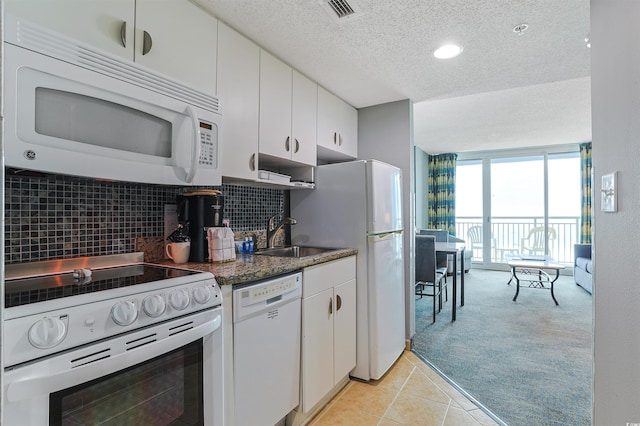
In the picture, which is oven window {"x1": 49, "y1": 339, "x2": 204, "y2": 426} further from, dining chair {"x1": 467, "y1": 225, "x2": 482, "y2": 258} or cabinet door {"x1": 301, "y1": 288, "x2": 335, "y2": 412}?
dining chair {"x1": 467, "y1": 225, "x2": 482, "y2": 258}

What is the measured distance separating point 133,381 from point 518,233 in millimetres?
7303

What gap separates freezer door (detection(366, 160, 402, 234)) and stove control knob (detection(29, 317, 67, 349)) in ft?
5.77

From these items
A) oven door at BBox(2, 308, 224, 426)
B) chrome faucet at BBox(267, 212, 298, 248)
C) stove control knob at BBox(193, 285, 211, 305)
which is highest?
chrome faucet at BBox(267, 212, 298, 248)

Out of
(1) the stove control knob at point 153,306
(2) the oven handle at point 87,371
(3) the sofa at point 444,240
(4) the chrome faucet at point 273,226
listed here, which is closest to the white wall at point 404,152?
(4) the chrome faucet at point 273,226

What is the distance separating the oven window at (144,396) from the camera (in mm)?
879

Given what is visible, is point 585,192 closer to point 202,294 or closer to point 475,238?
point 475,238

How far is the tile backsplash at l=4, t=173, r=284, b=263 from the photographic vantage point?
49.0 inches

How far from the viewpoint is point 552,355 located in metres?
2.67

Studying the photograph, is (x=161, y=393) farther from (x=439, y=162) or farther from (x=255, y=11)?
(x=439, y=162)

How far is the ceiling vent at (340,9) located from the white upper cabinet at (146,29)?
0.60 meters

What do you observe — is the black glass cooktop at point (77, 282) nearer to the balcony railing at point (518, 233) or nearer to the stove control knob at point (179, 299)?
the stove control knob at point (179, 299)

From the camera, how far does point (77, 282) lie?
114cm

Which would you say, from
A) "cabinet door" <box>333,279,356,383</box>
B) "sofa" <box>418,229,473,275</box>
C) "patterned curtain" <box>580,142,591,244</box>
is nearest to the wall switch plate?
"cabinet door" <box>333,279,356,383</box>

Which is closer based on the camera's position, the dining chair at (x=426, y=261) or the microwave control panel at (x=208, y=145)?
the microwave control panel at (x=208, y=145)
